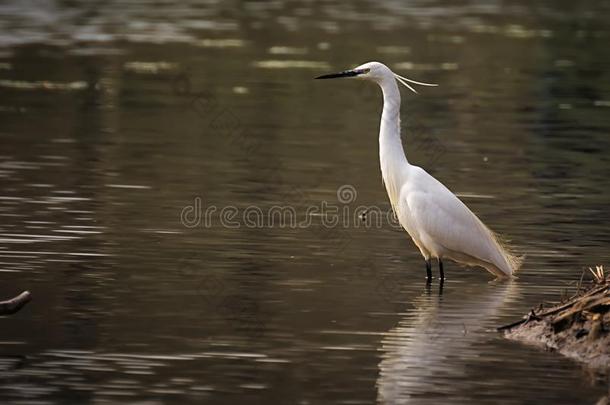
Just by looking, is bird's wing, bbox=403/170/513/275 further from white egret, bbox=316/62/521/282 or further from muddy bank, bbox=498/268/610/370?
muddy bank, bbox=498/268/610/370

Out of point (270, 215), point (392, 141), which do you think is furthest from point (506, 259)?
point (270, 215)

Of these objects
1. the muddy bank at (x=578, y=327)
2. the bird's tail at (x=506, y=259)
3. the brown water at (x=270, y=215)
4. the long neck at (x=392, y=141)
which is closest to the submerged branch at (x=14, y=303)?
the brown water at (x=270, y=215)

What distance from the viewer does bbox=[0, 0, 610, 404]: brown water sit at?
1005cm

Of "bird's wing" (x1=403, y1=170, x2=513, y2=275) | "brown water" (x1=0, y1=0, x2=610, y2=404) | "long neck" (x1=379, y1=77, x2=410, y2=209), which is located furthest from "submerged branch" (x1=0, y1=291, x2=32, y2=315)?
"long neck" (x1=379, y1=77, x2=410, y2=209)

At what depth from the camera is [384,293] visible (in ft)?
41.9

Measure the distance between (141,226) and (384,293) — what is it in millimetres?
3498

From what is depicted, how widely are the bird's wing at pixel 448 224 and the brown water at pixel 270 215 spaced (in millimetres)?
328

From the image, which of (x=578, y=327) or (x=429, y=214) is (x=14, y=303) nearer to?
(x=578, y=327)

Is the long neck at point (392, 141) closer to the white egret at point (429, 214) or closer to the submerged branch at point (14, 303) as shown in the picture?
the white egret at point (429, 214)

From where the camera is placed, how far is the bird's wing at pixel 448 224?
1331 centimetres

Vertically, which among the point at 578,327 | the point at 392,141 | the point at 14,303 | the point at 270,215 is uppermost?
the point at 392,141

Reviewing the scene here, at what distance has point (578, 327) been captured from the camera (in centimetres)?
1062

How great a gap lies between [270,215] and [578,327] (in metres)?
6.11

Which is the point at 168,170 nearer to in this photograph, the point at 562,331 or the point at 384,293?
the point at 384,293
